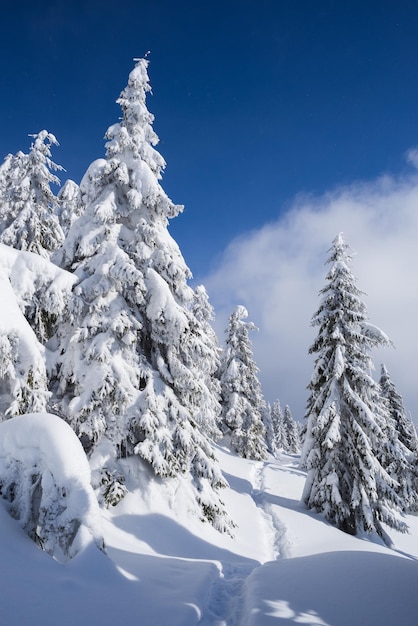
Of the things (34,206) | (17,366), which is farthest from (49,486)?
(34,206)

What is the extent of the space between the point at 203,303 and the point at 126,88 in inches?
967

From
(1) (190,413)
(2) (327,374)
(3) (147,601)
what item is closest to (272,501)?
(2) (327,374)

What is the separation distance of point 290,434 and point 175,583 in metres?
84.4

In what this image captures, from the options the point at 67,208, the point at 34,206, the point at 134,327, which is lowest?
the point at 134,327

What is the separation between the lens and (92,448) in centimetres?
1166

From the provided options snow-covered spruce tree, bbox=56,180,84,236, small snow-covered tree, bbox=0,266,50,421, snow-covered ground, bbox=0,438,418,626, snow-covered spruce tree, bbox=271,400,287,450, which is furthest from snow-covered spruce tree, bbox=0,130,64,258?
snow-covered spruce tree, bbox=271,400,287,450

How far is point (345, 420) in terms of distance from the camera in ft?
60.3

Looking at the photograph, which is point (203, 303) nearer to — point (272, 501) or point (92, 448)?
point (272, 501)

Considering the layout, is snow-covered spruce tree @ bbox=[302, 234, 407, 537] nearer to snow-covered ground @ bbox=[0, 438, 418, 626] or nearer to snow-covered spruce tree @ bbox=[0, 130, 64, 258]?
snow-covered ground @ bbox=[0, 438, 418, 626]

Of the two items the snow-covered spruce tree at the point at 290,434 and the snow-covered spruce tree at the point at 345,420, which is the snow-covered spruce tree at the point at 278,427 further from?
the snow-covered spruce tree at the point at 345,420

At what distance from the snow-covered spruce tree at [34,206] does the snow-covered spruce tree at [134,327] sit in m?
7.56

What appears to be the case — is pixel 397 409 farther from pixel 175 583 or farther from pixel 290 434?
pixel 290 434

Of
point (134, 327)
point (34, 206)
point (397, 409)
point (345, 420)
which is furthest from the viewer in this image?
point (397, 409)

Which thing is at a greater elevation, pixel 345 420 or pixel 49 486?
pixel 345 420
